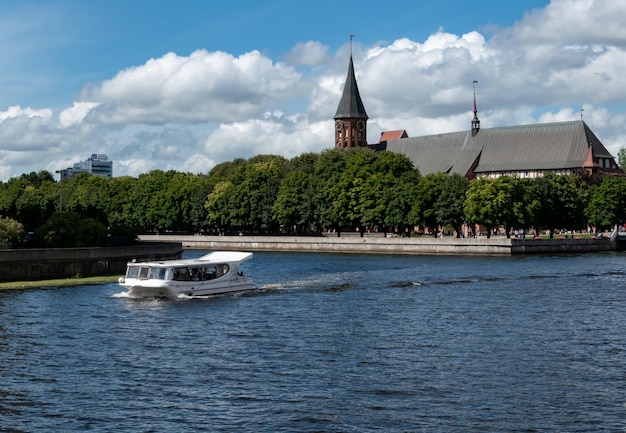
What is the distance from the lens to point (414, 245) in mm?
130625

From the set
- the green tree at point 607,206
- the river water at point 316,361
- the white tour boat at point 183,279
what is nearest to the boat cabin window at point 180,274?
the white tour boat at point 183,279

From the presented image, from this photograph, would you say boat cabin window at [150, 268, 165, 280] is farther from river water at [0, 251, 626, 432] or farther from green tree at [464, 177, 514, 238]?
green tree at [464, 177, 514, 238]

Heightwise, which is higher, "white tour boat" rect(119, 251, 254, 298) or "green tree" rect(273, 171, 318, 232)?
"green tree" rect(273, 171, 318, 232)

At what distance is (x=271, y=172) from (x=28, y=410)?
15882cm

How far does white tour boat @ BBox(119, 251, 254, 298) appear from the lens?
62.7m

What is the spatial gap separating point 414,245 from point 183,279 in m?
71.2

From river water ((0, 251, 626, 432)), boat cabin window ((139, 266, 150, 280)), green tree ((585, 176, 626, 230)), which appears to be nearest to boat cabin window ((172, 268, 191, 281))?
boat cabin window ((139, 266, 150, 280))

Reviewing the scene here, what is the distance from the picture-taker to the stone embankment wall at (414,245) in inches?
4808

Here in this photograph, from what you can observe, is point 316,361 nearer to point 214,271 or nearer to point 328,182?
point 214,271

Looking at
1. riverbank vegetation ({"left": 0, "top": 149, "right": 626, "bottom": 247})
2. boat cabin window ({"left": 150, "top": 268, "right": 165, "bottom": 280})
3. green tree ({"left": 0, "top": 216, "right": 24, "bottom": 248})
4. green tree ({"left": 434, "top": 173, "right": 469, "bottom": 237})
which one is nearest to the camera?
boat cabin window ({"left": 150, "top": 268, "right": 165, "bottom": 280})

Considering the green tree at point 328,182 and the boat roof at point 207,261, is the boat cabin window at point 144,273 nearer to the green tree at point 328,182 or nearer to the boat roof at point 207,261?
the boat roof at point 207,261

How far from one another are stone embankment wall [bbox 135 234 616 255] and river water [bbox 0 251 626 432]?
5391cm

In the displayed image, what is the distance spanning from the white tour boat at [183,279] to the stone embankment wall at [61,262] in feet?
34.3

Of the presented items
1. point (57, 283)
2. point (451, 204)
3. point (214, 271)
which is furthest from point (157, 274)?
point (451, 204)
